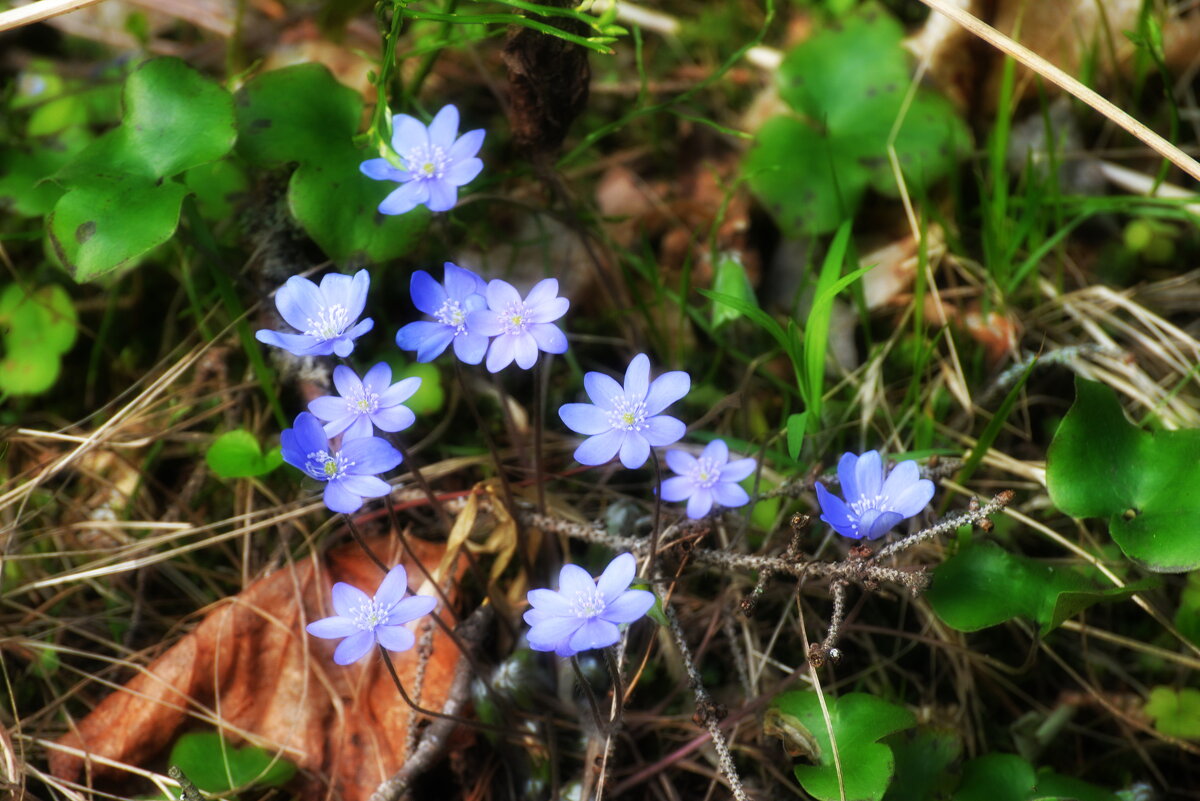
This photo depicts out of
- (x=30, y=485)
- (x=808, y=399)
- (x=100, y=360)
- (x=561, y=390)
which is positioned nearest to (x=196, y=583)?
(x=30, y=485)

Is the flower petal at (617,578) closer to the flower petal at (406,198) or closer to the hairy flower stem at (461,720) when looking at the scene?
the hairy flower stem at (461,720)

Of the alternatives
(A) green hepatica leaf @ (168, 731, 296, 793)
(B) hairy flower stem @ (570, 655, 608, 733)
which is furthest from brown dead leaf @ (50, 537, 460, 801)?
(B) hairy flower stem @ (570, 655, 608, 733)

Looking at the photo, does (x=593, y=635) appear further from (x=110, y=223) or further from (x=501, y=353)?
(x=110, y=223)

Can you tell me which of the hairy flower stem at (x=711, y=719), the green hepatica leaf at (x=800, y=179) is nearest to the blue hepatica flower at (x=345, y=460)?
the hairy flower stem at (x=711, y=719)

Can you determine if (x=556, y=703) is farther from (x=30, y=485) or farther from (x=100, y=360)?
(x=100, y=360)

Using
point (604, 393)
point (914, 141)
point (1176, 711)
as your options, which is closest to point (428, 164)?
point (604, 393)
